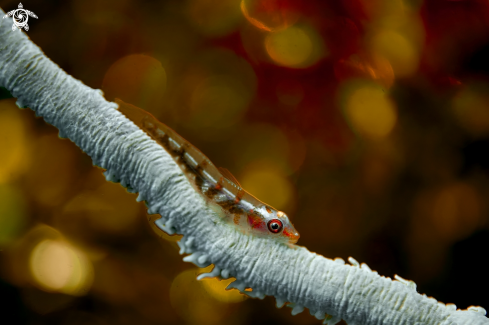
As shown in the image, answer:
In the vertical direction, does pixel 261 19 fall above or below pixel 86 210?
above

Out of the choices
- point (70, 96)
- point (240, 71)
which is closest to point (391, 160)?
point (240, 71)

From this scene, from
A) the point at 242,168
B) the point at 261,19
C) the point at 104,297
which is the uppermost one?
the point at 261,19

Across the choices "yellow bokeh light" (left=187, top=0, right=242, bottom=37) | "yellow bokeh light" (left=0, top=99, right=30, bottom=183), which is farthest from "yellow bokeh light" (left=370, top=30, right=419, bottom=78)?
"yellow bokeh light" (left=0, top=99, right=30, bottom=183)

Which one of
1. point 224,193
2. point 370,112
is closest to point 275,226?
point 224,193

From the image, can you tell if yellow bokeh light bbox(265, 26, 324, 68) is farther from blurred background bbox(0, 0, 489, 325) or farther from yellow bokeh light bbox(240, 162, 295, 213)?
yellow bokeh light bbox(240, 162, 295, 213)

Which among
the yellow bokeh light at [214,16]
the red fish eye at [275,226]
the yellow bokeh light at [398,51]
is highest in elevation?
the yellow bokeh light at [398,51]

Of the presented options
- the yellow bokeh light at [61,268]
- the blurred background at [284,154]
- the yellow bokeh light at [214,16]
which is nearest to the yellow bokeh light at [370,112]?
the blurred background at [284,154]

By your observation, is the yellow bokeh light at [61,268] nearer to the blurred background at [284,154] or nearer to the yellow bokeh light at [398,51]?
the blurred background at [284,154]

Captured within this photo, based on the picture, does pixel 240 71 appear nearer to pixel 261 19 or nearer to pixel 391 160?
pixel 261 19
